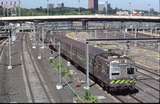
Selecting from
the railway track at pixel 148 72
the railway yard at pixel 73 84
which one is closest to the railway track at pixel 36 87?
the railway yard at pixel 73 84

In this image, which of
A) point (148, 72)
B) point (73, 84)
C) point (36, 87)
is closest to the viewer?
point (36, 87)

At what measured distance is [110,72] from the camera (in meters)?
43.5

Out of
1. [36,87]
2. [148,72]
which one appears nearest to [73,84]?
[36,87]

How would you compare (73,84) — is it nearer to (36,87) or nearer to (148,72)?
(36,87)

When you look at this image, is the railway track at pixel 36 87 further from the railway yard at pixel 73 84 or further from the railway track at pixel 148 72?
the railway track at pixel 148 72

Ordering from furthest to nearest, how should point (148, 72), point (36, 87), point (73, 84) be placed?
point (148, 72), point (73, 84), point (36, 87)

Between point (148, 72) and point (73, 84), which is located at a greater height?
point (73, 84)

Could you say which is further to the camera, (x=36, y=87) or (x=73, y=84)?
(x=73, y=84)

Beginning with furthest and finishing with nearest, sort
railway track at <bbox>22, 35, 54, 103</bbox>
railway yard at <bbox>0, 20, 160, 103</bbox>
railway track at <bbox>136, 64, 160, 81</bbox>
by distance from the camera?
railway track at <bbox>136, 64, 160, 81</bbox> < railway track at <bbox>22, 35, 54, 103</bbox> < railway yard at <bbox>0, 20, 160, 103</bbox>

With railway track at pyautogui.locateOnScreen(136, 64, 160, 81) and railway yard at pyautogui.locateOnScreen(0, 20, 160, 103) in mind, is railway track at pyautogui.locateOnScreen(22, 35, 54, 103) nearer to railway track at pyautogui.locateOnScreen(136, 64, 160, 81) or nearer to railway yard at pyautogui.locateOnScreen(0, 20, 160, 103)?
railway yard at pyautogui.locateOnScreen(0, 20, 160, 103)

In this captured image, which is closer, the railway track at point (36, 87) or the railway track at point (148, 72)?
the railway track at point (36, 87)

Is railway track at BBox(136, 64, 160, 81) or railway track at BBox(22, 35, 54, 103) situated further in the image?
railway track at BBox(136, 64, 160, 81)

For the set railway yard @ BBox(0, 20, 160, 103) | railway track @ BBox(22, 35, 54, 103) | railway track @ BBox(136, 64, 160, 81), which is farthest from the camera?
railway track @ BBox(136, 64, 160, 81)

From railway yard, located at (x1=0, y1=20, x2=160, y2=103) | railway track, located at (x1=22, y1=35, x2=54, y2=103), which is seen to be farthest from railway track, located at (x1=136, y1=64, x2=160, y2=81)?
railway track, located at (x1=22, y1=35, x2=54, y2=103)
